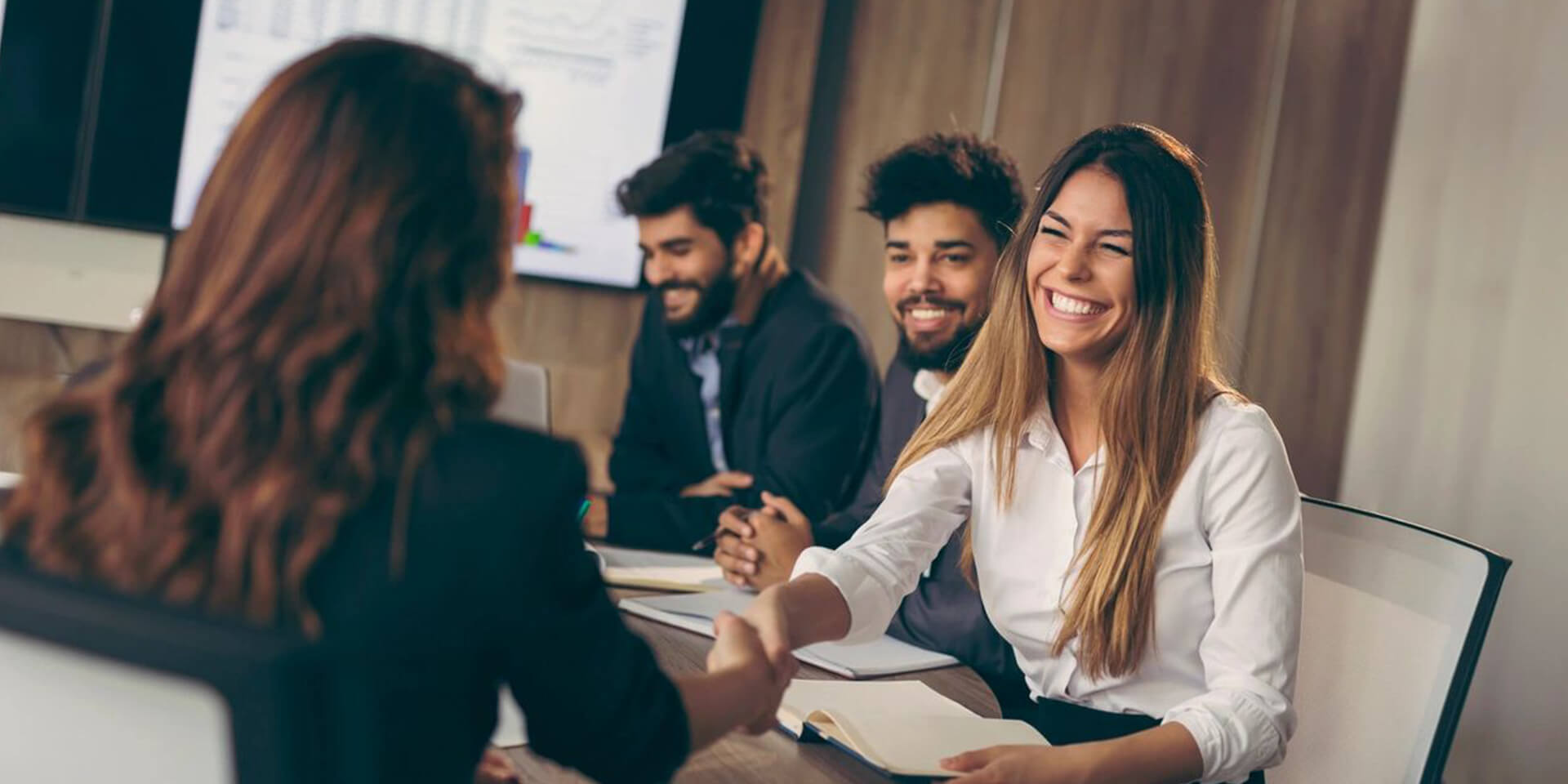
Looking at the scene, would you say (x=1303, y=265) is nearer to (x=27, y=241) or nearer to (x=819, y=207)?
(x=819, y=207)

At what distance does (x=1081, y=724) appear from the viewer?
1.65 metres

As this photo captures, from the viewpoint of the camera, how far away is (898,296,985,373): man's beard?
8.58ft

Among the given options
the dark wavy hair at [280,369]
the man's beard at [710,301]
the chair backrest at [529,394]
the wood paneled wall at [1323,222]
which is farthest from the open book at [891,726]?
the wood paneled wall at [1323,222]

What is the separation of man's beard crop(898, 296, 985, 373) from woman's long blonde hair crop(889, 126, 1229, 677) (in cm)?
88

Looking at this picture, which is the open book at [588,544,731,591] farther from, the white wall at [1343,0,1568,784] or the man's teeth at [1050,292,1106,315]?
the white wall at [1343,0,1568,784]

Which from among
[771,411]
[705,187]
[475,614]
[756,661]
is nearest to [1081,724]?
[756,661]

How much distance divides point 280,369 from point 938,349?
1.93 m

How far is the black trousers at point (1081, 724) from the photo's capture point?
5.32ft

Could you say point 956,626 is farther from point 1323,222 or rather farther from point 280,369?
point 1323,222

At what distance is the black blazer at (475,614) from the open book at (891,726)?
1.42 ft

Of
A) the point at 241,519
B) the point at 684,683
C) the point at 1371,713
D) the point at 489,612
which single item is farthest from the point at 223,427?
the point at 1371,713

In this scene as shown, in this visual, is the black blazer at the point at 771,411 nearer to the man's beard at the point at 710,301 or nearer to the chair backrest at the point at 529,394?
the man's beard at the point at 710,301

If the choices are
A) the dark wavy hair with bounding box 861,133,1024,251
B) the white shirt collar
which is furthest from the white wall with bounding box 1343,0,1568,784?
the white shirt collar

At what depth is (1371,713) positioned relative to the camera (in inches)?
67.4
